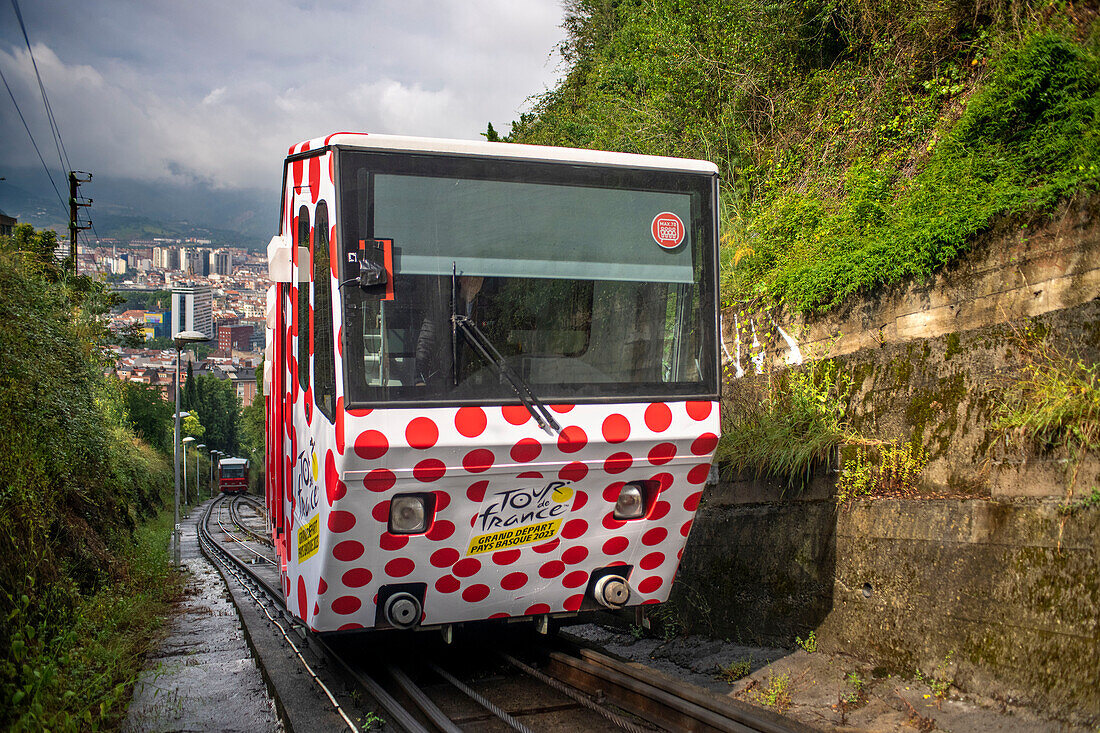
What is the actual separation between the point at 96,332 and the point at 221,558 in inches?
317

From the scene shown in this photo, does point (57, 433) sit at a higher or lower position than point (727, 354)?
lower

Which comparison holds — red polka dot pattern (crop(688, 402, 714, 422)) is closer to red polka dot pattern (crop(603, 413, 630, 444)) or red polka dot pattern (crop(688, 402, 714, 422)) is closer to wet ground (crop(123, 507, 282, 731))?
red polka dot pattern (crop(603, 413, 630, 444))

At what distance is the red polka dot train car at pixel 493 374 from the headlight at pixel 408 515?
1cm

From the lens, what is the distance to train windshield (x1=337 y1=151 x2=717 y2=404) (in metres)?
5.03

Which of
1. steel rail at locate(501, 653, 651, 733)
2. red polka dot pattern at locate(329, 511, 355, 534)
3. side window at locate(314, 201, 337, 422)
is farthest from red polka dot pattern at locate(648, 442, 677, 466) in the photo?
side window at locate(314, 201, 337, 422)

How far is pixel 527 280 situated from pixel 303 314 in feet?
5.52

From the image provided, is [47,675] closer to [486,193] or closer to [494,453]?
[494,453]

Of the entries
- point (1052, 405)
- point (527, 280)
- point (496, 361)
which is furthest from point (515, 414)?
point (1052, 405)

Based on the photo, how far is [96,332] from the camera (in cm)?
1983

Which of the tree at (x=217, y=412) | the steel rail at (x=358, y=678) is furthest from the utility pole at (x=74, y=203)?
the tree at (x=217, y=412)

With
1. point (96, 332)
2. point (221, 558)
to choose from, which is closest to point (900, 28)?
point (96, 332)

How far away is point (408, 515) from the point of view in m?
5.29

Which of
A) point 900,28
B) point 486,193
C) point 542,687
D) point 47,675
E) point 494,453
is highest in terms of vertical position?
point 900,28

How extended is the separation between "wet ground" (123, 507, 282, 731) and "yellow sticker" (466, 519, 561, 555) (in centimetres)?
189
